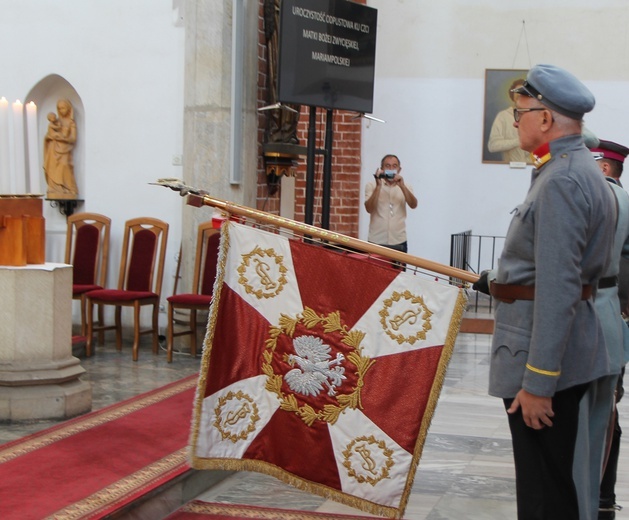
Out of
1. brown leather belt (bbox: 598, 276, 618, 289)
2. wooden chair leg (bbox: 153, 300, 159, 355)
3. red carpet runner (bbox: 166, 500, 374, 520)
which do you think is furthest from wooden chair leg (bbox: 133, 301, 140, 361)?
brown leather belt (bbox: 598, 276, 618, 289)

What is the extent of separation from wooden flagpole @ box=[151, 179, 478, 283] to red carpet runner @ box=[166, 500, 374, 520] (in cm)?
127

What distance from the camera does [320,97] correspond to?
6641 mm

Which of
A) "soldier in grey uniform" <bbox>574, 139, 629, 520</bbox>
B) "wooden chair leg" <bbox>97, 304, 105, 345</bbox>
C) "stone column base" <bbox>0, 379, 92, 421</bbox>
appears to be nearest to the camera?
"soldier in grey uniform" <bbox>574, 139, 629, 520</bbox>

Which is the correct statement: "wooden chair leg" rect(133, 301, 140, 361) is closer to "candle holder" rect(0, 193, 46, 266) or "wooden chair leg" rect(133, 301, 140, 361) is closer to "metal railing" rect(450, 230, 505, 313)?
"candle holder" rect(0, 193, 46, 266)

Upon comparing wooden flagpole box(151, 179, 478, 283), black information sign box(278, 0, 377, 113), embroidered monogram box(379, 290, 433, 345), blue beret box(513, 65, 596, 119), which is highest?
black information sign box(278, 0, 377, 113)

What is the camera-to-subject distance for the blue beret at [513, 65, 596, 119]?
2.56 metres

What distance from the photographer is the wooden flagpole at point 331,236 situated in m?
3.11

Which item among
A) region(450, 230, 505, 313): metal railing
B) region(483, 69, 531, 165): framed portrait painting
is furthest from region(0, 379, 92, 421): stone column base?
region(483, 69, 531, 165): framed portrait painting

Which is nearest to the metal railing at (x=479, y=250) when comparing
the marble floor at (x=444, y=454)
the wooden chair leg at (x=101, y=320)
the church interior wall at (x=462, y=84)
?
the church interior wall at (x=462, y=84)

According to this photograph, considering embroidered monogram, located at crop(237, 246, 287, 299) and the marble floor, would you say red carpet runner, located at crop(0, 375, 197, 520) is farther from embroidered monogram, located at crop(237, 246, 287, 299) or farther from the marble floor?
embroidered monogram, located at crop(237, 246, 287, 299)

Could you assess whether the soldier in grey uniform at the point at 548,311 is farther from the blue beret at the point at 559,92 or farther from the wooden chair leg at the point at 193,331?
the wooden chair leg at the point at 193,331

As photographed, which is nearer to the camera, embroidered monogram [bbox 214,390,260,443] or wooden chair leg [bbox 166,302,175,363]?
embroidered monogram [bbox 214,390,260,443]

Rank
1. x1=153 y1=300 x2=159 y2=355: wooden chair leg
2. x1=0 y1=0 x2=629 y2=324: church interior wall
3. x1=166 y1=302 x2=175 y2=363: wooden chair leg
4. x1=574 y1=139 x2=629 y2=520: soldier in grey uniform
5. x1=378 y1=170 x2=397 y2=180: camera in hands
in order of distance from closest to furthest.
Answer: x1=574 y1=139 x2=629 y2=520: soldier in grey uniform → x1=166 y1=302 x2=175 y2=363: wooden chair leg → x1=153 y1=300 x2=159 y2=355: wooden chair leg → x1=378 y1=170 x2=397 y2=180: camera in hands → x1=0 y1=0 x2=629 y2=324: church interior wall

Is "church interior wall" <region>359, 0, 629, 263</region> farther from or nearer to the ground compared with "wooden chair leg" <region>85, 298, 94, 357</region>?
farther from the ground
